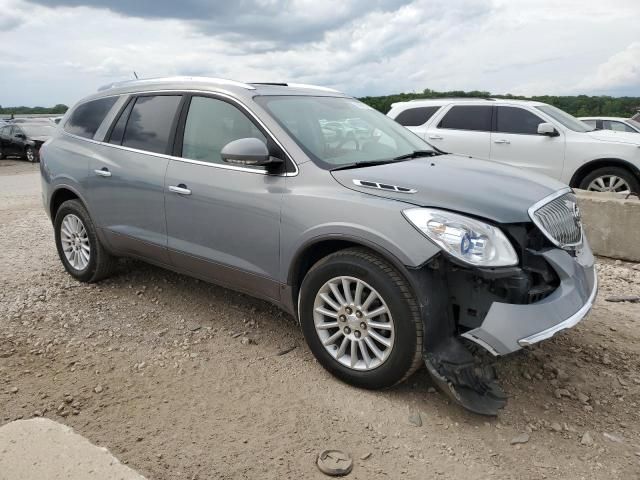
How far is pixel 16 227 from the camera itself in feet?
25.7

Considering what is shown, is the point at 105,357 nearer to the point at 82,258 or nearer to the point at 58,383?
the point at 58,383

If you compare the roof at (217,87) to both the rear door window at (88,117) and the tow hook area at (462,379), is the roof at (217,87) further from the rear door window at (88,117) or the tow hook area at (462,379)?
the tow hook area at (462,379)

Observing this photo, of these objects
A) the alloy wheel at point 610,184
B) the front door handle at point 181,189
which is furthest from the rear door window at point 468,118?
the front door handle at point 181,189

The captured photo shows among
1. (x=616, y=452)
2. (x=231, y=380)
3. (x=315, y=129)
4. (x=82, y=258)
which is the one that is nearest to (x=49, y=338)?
(x=82, y=258)

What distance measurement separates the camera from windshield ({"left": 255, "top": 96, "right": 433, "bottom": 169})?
3.74 metres

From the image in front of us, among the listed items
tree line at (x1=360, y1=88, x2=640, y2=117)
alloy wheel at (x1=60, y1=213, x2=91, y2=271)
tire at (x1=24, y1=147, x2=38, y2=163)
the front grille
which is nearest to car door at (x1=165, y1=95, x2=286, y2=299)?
alloy wheel at (x1=60, y1=213, x2=91, y2=271)

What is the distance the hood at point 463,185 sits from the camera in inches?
121

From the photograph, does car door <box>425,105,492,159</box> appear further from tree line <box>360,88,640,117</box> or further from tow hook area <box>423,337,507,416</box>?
tree line <box>360,88,640,117</box>

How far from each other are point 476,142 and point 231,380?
7.06m

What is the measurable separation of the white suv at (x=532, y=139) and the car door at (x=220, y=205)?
4347 mm

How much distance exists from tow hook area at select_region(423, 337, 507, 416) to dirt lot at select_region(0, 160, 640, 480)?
103mm

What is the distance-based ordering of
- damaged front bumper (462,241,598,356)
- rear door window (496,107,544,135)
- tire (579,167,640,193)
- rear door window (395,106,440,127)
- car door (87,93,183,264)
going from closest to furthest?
damaged front bumper (462,241,598,356) → car door (87,93,183,264) → tire (579,167,640,193) → rear door window (496,107,544,135) → rear door window (395,106,440,127)

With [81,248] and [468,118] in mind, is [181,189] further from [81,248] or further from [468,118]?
[468,118]

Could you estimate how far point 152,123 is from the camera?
445 centimetres
